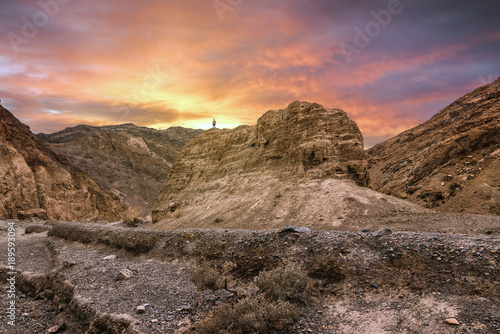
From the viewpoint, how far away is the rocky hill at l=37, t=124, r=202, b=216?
7381cm

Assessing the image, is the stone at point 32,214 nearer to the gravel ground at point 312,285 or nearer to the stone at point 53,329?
the gravel ground at point 312,285

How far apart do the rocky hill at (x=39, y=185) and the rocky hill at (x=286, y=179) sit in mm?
23625

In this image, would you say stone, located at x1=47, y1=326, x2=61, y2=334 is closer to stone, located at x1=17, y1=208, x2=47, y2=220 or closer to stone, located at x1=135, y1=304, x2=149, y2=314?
stone, located at x1=135, y1=304, x2=149, y2=314

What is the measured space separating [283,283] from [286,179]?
18.5m

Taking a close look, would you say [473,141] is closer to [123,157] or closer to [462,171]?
[462,171]

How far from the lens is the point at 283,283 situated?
6.02 m

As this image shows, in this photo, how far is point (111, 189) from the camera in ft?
235

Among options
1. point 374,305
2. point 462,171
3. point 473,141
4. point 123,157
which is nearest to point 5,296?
point 374,305

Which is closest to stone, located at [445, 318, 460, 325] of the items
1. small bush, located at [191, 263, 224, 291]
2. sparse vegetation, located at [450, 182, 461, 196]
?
small bush, located at [191, 263, 224, 291]

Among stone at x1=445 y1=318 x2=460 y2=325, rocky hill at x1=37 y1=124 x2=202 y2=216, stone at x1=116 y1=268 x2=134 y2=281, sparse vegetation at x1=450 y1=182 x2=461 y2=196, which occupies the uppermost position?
rocky hill at x1=37 y1=124 x2=202 y2=216

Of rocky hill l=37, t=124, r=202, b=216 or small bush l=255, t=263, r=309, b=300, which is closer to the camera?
small bush l=255, t=263, r=309, b=300

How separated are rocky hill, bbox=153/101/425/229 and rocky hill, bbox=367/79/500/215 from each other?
579 cm

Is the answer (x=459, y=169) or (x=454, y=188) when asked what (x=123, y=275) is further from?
(x=459, y=169)

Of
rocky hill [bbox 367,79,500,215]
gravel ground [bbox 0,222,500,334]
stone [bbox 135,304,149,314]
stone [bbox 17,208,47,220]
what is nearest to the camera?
gravel ground [bbox 0,222,500,334]
